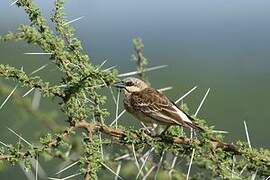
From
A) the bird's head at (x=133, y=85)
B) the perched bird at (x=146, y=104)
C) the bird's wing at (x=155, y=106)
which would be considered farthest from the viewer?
the bird's head at (x=133, y=85)

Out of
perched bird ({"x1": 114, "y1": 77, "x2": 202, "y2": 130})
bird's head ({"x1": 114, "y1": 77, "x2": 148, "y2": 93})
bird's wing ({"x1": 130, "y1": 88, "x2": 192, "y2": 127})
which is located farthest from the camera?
bird's head ({"x1": 114, "y1": 77, "x2": 148, "y2": 93})

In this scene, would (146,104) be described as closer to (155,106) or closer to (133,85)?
(155,106)

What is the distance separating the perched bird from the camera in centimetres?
547

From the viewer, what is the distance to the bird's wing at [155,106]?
5188 millimetres

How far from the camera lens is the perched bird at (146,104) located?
547cm

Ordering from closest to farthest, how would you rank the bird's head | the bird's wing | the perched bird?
the bird's wing, the perched bird, the bird's head

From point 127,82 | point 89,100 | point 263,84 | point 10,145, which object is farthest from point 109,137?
point 263,84

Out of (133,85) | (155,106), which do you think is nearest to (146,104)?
(155,106)

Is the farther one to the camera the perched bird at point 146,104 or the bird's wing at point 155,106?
the perched bird at point 146,104

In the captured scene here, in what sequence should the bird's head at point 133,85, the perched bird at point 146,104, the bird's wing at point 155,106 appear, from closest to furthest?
the bird's wing at point 155,106 → the perched bird at point 146,104 → the bird's head at point 133,85

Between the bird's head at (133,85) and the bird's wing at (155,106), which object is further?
the bird's head at (133,85)

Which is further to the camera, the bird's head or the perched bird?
the bird's head

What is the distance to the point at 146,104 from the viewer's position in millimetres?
6082

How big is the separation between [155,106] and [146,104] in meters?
0.15
